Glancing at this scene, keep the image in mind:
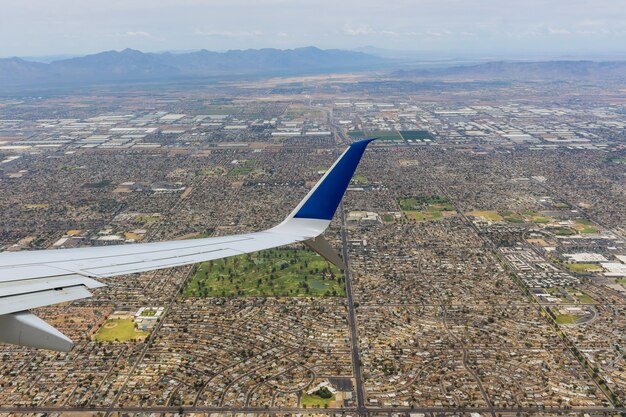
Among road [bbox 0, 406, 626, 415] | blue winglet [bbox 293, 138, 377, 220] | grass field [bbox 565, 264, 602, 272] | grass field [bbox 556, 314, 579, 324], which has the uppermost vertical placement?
blue winglet [bbox 293, 138, 377, 220]

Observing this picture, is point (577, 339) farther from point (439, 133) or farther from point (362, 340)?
point (439, 133)

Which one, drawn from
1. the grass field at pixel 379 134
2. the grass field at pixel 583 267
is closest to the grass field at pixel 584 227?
the grass field at pixel 583 267

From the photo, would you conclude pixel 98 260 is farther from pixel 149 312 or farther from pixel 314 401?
pixel 149 312

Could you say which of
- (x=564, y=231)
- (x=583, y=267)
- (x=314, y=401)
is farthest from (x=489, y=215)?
(x=314, y=401)

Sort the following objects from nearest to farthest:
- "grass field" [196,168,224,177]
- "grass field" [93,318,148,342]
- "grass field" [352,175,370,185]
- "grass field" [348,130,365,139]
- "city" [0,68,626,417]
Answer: "city" [0,68,626,417], "grass field" [93,318,148,342], "grass field" [352,175,370,185], "grass field" [196,168,224,177], "grass field" [348,130,365,139]

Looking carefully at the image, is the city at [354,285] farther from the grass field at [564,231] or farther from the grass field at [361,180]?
the grass field at [361,180]

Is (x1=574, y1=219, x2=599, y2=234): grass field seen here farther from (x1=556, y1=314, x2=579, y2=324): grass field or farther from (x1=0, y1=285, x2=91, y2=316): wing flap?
(x1=0, y1=285, x2=91, y2=316): wing flap

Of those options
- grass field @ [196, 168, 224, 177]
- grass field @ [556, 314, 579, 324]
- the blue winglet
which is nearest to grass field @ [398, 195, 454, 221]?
grass field @ [556, 314, 579, 324]
